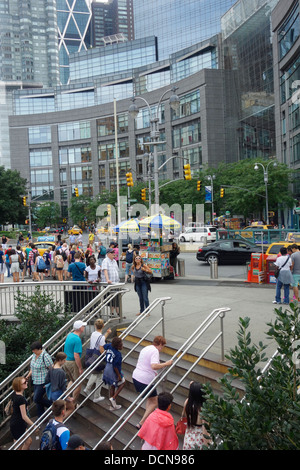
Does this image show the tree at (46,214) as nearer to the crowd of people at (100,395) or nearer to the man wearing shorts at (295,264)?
the man wearing shorts at (295,264)

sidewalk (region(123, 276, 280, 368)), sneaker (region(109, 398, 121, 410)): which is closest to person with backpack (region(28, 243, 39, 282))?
sidewalk (region(123, 276, 280, 368))

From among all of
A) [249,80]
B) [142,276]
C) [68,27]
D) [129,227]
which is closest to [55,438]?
[142,276]

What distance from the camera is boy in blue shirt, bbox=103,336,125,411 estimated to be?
7.21 meters

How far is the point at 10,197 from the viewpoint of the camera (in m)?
61.0

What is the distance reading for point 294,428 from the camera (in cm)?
341

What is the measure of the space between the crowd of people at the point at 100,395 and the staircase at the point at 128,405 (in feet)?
0.66

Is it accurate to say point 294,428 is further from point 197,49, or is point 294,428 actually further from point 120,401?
point 197,49

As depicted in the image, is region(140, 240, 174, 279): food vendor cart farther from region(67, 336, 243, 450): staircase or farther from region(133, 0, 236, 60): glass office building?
region(133, 0, 236, 60): glass office building

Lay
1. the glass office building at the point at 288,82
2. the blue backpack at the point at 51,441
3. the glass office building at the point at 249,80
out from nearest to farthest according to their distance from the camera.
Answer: the blue backpack at the point at 51,441 < the glass office building at the point at 288,82 < the glass office building at the point at 249,80

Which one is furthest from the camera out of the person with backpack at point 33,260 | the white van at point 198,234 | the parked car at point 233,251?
the white van at point 198,234

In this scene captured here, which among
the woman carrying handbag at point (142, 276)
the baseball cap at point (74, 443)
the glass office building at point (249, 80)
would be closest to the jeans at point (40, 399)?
the baseball cap at point (74, 443)

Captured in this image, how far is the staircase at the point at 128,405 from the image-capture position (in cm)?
684

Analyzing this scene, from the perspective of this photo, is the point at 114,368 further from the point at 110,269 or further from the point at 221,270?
the point at 221,270
